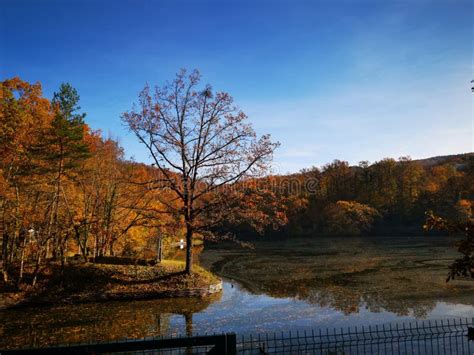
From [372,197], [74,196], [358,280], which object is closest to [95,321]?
[74,196]

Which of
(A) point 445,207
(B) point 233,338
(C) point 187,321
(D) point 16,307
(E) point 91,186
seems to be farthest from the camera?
(A) point 445,207

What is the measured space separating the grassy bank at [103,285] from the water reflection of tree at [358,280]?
4.21 m

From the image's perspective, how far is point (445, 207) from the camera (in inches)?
2894

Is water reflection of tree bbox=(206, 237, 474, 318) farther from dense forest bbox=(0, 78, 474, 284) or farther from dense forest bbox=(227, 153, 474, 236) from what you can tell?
Result: dense forest bbox=(227, 153, 474, 236)

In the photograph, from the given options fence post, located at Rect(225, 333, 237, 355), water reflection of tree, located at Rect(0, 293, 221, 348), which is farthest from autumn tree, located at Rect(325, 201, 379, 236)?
fence post, located at Rect(225, 333, 237, 355)

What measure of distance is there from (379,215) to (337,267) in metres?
51.2

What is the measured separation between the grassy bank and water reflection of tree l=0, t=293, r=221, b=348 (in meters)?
0.81

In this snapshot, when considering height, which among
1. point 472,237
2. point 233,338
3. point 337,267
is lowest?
point 337,267

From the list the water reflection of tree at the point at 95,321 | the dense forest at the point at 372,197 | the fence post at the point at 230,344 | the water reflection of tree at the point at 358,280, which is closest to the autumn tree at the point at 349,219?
the dense forest at the point at 372,197

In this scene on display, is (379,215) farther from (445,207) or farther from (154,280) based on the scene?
(154,280)

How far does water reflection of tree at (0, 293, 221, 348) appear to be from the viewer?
566 inches

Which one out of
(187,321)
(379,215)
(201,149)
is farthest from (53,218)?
(379,215)

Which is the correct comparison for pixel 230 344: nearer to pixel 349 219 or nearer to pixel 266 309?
pixel 266 309

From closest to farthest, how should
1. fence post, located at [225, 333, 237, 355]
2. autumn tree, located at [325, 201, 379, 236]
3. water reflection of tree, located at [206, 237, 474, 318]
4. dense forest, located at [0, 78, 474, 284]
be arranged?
fence post, located at [225, 333, 237, 355] < water reflection of tree, located at [206, 237, 474, 318] < dense forest, located at [0, 78, 474, 284] < autumn tree, located at [325, 201, 379, 236]
